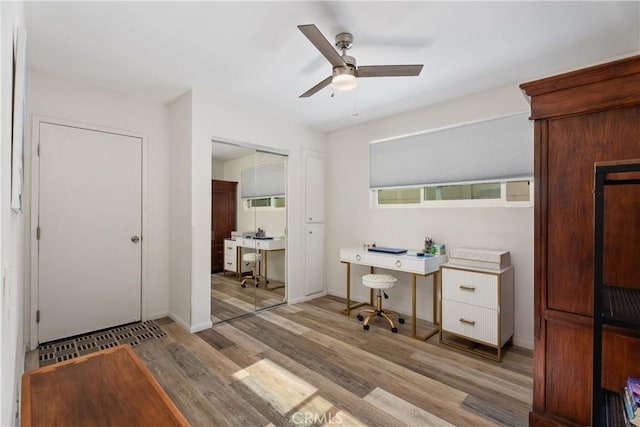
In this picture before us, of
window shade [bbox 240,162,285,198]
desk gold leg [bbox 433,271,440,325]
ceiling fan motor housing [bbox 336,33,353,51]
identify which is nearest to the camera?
ceiling fan motor housing [bbox 336,33,353,51]

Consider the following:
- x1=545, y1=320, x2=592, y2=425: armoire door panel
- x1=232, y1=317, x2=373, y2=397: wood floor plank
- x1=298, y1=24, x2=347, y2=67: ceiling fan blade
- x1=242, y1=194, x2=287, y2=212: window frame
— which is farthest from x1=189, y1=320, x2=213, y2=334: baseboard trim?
x1=545, y1=320, x2=592, y2=425: armoire door panel

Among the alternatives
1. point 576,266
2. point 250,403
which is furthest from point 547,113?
point 250,403

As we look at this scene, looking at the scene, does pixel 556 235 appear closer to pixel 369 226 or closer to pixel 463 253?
pixel 463 253

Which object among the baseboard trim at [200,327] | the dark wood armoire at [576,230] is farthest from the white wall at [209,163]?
the dark wood armoire at [576,230]

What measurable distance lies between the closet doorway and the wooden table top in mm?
2443

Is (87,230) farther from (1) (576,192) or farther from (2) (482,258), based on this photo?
(1) (576,192)

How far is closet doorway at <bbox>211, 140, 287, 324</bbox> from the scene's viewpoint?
150 inches

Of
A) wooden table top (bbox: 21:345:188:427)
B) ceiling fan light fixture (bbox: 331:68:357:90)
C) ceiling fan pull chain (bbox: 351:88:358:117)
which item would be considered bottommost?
wooden table top (bbox: 21:345:188:427)

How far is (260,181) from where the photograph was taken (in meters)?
3.96

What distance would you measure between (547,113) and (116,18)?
269 cm

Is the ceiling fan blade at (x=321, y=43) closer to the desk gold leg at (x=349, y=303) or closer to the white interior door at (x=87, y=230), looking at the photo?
the desk gold leg at (x=349, y=303)

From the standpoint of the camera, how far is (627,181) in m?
1.34

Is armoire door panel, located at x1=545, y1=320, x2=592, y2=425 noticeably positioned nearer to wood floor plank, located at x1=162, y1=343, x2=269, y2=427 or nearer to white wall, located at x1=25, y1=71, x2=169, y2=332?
wood floor plank, located at x1=162, y1=343, x2=269, y2=427

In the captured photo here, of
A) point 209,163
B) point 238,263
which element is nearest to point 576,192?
point 209,163
